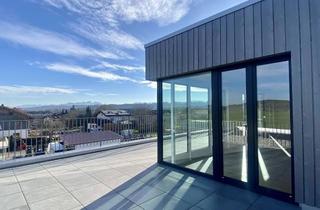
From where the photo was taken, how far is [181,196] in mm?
3119

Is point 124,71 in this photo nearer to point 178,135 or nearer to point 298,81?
point 178,135

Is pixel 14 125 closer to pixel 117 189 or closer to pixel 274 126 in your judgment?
pixel 117 189

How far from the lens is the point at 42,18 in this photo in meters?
8.23

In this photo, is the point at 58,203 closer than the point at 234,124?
Yes

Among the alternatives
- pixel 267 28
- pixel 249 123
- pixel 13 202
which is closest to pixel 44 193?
pixel 13 202

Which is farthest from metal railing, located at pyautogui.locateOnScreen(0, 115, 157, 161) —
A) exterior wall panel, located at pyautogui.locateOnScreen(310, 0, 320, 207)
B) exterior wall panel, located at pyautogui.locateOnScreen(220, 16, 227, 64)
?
exterior wall panel, located at pyautogui.locateOnScreen(310, 0, 320, 207)

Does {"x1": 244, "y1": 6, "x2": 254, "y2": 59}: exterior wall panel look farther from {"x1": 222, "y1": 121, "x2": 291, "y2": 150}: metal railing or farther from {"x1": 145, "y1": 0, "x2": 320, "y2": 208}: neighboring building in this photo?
{"x1": 222, "y1": 121, "x2": 291, "y2": 150}: metal railing

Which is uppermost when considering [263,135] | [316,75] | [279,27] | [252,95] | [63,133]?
[279,27]

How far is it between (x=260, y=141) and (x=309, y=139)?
723 mm

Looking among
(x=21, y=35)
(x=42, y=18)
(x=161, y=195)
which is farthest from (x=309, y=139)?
(x=21, y=35)

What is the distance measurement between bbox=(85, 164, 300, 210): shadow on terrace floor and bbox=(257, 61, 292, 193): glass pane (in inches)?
13.4

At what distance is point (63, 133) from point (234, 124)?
193 inches

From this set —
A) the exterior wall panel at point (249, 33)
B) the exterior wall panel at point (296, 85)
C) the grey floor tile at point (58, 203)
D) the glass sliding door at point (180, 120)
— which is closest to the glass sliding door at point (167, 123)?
the glass sliding door at point (180, 120)

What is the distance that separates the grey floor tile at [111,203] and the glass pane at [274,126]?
2.03 meters
